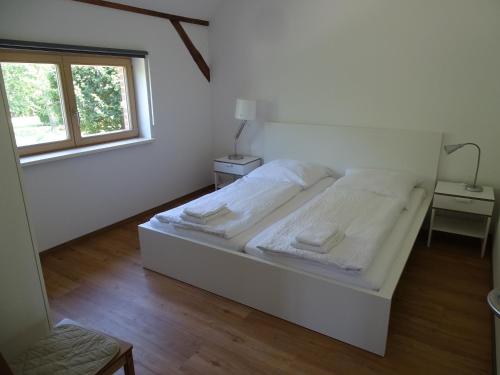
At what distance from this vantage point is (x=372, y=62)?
11.2 feet

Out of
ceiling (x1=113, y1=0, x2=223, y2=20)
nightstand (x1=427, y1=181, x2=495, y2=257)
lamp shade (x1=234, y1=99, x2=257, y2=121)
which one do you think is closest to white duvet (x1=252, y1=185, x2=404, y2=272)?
nightstand (x1=427, y1=181, x2=495, y2=257)

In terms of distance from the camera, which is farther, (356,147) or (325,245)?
(356,147)

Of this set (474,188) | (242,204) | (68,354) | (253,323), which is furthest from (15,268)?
(474,188)

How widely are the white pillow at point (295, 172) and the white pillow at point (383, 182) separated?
0.30 metres

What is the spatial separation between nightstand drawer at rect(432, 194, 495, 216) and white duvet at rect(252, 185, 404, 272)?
16.8 inches

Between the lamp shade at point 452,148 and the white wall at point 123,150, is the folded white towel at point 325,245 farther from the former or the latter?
the white wall at point 123,150

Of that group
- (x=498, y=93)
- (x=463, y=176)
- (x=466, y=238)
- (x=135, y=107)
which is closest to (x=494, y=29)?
(x=498, y=93)

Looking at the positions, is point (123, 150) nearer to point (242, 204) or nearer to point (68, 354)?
point (242, 204)

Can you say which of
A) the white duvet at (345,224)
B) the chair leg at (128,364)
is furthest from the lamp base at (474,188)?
the chair leg at (128,364)

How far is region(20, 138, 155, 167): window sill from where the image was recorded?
9.42 ft

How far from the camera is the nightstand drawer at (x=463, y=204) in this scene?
287 cm

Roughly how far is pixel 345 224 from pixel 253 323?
2.97 feet

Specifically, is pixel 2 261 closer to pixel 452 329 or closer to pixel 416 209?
pixel 452 329

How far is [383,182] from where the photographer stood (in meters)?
3.11
